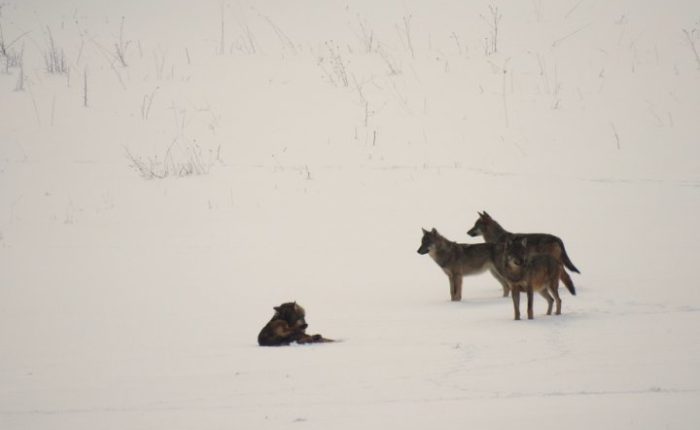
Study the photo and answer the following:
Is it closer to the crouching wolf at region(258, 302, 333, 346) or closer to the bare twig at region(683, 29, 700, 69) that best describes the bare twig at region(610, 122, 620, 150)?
the bare twig at region(683, 29, 700, 69)

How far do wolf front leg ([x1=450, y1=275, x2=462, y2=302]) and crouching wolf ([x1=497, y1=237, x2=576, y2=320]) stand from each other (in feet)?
3.92

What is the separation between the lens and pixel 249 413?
21.8ft

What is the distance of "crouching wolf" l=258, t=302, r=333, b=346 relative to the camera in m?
8.85

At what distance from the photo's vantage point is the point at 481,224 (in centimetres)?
1260

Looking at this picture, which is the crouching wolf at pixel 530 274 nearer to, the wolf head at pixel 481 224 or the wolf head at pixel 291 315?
the wolf head at pixel 291 315

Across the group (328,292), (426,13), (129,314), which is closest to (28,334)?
(129,314)

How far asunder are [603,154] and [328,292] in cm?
627

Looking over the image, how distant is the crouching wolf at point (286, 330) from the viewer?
29.0 feet

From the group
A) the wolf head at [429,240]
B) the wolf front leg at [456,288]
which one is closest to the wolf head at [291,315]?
the wolf front leg at [456,288]

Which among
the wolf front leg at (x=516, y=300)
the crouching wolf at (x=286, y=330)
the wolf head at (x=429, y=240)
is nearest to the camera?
the crouching wolf at (x=286, y=330)

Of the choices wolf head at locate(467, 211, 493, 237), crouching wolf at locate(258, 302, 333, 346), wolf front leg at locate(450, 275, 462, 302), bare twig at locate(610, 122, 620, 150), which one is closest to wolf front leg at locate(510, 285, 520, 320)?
wolf front leg at locate(450, 275, 462, 302)

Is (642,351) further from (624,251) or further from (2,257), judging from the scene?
(2,257)

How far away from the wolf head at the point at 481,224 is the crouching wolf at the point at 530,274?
260 centimetres

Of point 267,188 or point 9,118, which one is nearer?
point 267,188
